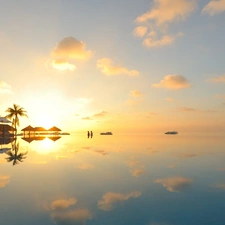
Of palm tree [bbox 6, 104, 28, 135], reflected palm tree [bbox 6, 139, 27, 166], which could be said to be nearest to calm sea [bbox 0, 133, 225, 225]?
reflected palm tree [bbox 6, 139, 27, 166]

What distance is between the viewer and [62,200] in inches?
353

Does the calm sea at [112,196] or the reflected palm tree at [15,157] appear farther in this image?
the reflected palm tree at [15,157]

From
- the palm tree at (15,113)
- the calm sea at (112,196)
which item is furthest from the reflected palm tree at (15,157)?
the palm tree at (15,113)

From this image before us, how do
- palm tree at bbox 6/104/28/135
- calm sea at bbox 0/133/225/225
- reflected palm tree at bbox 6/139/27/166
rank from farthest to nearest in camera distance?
palm tree at bbox 6/104/28/135, reflected palm tree at bbox 6/139/27/166, calm sea at bbox 0/133/225/225

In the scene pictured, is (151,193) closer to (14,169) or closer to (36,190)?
(36,190)

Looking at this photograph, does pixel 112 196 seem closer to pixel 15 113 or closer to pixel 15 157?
pixel 15 157

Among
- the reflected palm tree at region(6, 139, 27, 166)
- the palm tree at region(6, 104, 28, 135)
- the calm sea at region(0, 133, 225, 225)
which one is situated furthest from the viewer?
the palm tree at region(6, 104, 28, 135)

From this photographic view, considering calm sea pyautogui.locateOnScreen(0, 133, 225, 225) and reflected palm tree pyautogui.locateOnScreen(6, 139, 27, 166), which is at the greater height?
reflected palm tree pyautogui.locateOnScreen(6, 139, 27, 166)

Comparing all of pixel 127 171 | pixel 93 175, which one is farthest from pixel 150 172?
pixel 93 175

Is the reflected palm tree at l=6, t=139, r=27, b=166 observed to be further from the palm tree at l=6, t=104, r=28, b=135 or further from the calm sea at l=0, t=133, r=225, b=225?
the palm tree at l=6, t=104, r=28, b=135

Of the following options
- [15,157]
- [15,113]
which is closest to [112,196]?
[15,157]

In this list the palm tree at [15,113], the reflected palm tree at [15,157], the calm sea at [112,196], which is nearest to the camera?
the calm sea at [112,196]

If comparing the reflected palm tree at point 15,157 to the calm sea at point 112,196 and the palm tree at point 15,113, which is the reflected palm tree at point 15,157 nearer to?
the calm sea at point 112,196

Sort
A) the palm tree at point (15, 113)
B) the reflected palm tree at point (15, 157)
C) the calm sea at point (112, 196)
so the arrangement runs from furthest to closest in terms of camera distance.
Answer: the palm tree at point (15, 113) → the reflected palm tree at point (15, 157) → the calm sea at point (112, 196)
